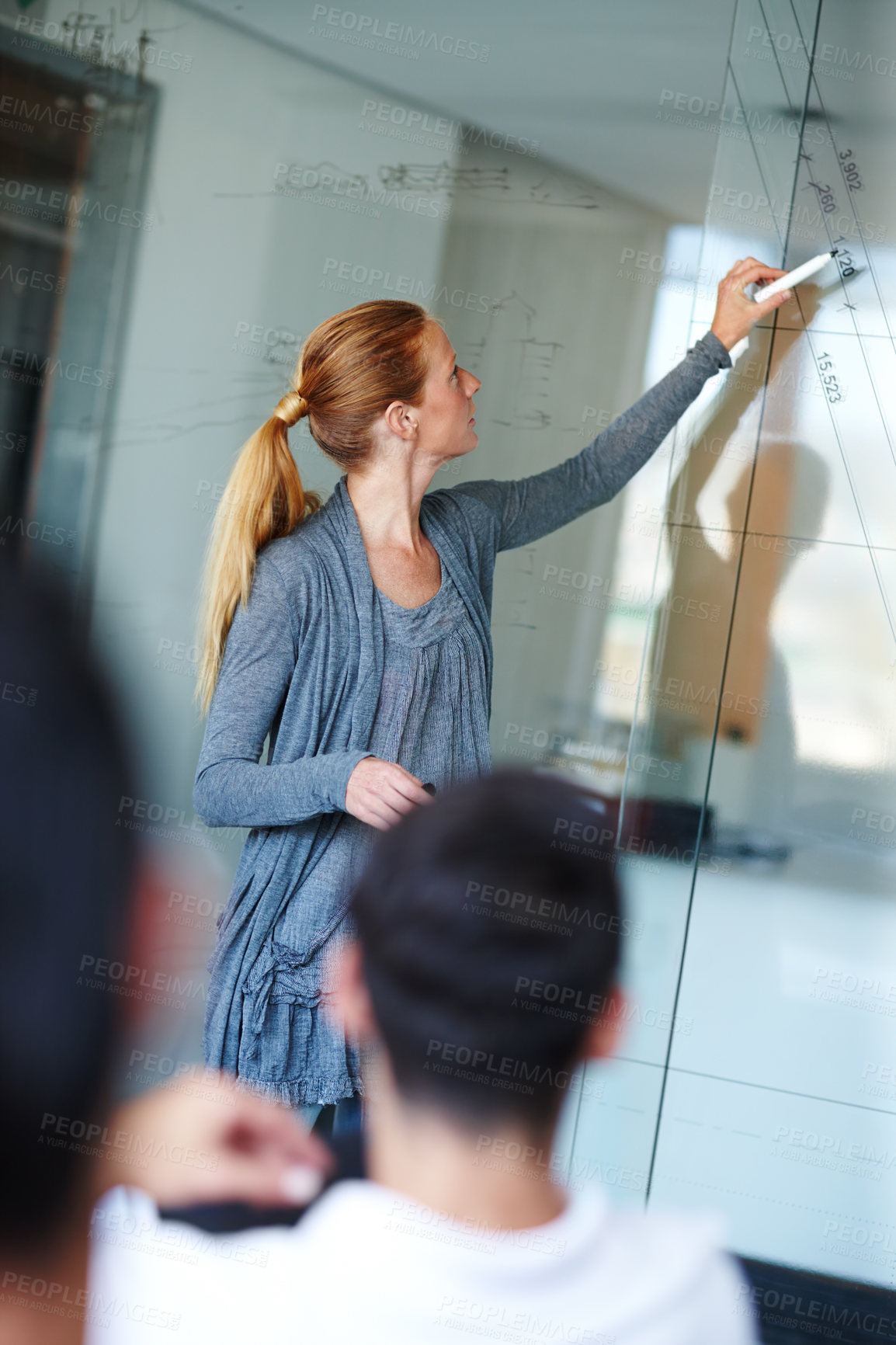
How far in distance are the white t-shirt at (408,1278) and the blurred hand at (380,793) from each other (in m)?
0.61

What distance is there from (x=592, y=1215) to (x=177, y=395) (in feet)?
7.88

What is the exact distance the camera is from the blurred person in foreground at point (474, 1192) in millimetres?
633

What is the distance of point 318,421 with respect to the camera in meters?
1.60

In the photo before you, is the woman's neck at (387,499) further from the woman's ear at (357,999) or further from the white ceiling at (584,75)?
the white ceiling at (584,75)

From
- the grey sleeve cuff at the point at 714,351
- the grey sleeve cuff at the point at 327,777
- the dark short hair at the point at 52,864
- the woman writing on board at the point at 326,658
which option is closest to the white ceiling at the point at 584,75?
the grey sleeve cuff at the point at 714,351

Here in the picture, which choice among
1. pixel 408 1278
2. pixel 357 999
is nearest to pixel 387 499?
pixel 357 999

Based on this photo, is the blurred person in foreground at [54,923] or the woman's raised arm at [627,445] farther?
the woman's raised arm at [627,445]

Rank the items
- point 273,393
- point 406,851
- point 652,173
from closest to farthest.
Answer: point 406,851, point 652,173, point 273,393

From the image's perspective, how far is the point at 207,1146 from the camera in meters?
0.71

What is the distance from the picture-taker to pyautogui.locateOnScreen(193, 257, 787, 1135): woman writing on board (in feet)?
4.80

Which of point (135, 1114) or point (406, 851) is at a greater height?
point (406, 851)

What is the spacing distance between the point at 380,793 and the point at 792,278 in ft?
3.29

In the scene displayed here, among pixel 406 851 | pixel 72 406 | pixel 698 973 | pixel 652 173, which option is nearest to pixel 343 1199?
pixel 406 851

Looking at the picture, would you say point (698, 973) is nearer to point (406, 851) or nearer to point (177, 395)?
point (406, 851)
